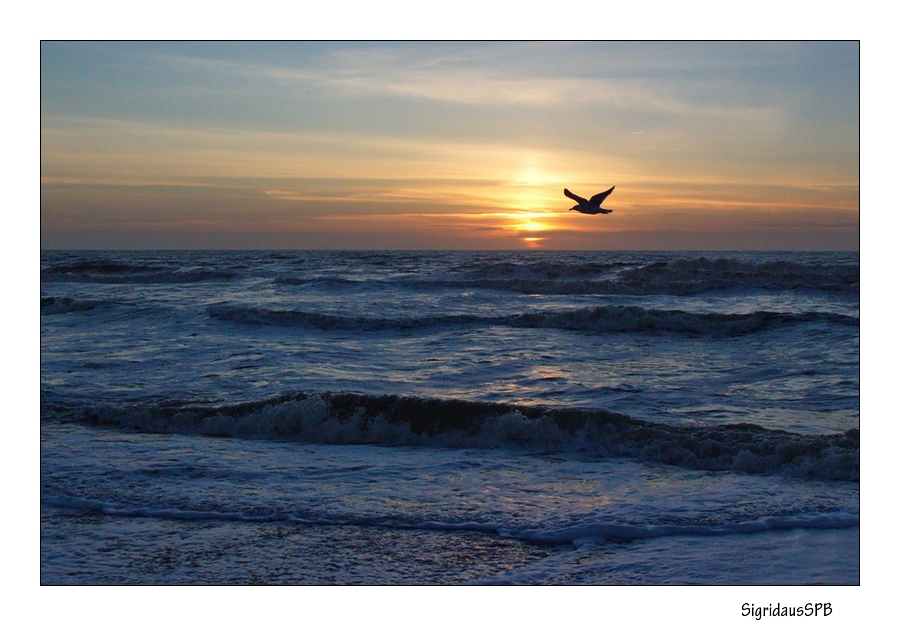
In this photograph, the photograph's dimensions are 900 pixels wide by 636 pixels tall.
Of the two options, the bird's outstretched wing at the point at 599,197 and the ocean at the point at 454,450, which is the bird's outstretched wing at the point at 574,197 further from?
the ocean at the point at 454,450

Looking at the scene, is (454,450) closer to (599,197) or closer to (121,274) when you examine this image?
(599,197)

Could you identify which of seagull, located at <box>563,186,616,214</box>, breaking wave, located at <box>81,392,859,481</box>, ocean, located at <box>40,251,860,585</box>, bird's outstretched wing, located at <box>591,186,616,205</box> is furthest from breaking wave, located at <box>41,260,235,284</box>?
bird's outstretched wing, located at <box>591,186,616,205</box>

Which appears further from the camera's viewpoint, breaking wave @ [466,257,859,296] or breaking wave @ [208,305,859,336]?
breaking wave @ [466,257,859,296]

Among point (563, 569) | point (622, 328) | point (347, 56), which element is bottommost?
point (563, 569)

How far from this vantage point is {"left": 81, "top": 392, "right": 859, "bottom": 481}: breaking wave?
6715 millimetres

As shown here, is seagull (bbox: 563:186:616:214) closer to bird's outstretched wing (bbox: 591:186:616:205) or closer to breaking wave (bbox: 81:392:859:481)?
bird's outstretched wing (bbox: 591:186:616:205)

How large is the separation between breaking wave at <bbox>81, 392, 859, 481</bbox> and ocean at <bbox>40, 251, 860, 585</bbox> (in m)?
0.03

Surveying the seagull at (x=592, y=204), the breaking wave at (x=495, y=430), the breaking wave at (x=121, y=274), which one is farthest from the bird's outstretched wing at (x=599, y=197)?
the breaking wave at (x=121, y=274)

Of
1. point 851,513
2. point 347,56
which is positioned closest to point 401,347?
point 347,56

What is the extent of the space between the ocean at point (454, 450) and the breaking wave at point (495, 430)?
0.03 meters

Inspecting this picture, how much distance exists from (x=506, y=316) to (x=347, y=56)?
10.5 meters

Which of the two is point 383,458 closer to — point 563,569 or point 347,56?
point 563,569

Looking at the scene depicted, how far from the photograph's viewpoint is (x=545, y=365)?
37.2ft

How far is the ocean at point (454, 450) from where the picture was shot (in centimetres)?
482
